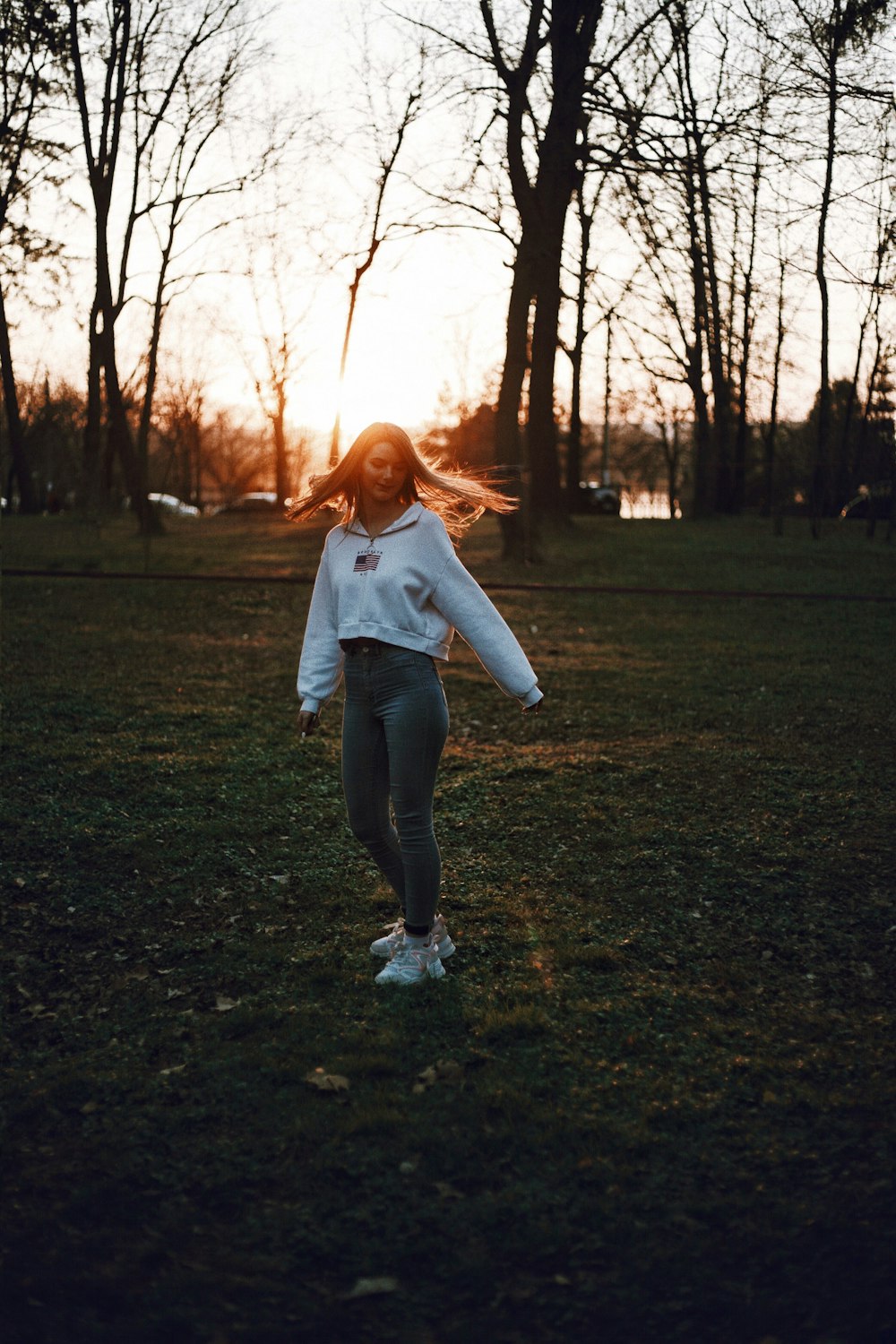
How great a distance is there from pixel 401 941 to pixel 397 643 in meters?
1.29

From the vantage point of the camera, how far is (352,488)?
426 centimetres

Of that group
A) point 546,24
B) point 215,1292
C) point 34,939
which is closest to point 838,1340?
point 215,1292

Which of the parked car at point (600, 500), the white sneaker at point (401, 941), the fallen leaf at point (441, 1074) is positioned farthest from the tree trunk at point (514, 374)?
the parked car at point (600, 500)

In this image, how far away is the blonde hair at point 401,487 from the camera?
4219 mm

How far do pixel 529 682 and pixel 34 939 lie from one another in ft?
7.64

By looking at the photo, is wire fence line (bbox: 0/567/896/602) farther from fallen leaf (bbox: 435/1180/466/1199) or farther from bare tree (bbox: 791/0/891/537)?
fallen leaf (bbox: 435/1180/466/1199)

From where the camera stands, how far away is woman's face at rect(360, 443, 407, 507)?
4.16 metres

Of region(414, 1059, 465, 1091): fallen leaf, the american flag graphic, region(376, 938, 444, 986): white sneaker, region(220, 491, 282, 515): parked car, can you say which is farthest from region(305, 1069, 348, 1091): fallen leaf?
region(220, 491, 282, 515): parked car

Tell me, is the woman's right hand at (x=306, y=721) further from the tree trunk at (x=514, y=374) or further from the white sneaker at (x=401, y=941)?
the tree trunk at (x=514, y=374)

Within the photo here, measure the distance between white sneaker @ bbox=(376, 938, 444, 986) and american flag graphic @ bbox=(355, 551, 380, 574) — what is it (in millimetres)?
1391

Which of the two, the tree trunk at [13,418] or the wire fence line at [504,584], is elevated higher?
the tree trunk at [13,418]

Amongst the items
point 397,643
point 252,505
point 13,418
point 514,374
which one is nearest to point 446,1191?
point 397,643

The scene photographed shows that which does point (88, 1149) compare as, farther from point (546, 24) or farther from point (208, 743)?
point (546, 24)

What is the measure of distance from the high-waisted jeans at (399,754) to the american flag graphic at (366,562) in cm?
28
